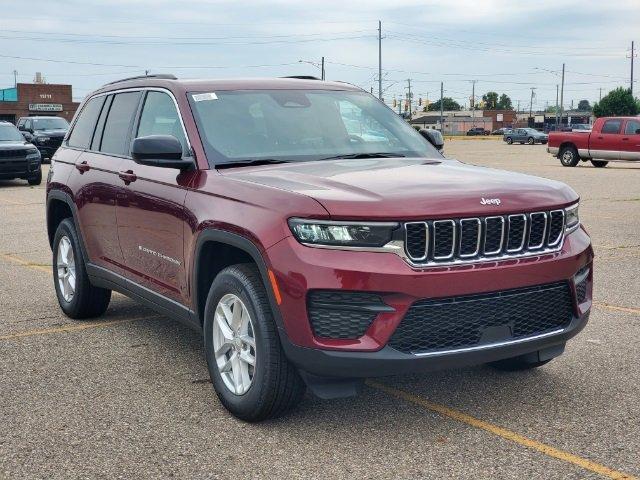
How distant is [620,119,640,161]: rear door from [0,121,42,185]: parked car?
18650 millimetres

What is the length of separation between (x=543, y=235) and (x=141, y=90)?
3.12 m

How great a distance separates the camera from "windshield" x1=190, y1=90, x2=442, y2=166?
5254 mm

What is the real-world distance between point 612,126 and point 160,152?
27073 mm

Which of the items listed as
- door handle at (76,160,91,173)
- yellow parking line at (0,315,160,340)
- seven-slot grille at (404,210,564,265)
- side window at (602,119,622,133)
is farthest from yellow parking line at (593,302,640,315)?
side window at (602,119,622,133)

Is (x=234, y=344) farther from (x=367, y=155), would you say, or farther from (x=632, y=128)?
→ (x=632, y=128)

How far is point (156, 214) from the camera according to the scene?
5375 mm

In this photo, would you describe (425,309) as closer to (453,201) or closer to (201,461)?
(453,201)

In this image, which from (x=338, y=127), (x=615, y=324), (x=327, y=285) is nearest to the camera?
(x=327, y=285)

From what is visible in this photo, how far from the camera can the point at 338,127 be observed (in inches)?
224

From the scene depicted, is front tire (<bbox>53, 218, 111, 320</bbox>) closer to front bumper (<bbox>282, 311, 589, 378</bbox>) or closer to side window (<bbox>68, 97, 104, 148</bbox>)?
side window (<bbox>68, 97, 104, 148</bbox>)

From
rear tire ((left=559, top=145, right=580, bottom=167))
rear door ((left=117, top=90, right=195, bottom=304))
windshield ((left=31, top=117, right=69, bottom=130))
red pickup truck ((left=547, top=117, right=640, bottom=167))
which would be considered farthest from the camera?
windshield ((left=31, top=117, right=69, bottom=130))

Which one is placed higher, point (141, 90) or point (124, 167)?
point (141, 90)

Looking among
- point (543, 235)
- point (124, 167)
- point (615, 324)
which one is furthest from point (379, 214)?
point (615, 324)

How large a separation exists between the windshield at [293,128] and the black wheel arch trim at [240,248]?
0.54 m
